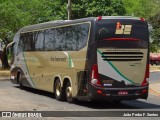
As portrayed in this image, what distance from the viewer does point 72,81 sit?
1809 centimetres

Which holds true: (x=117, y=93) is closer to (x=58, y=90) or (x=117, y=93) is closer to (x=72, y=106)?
(x=72, y=106)

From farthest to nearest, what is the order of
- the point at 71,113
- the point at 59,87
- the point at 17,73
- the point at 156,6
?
1. the point at 156,6
2. the point at 17,73
3. the point at 59,87
4. the point at 71,113

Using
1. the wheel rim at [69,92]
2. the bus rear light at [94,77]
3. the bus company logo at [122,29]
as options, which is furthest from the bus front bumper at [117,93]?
the bus company logo at [122,29]

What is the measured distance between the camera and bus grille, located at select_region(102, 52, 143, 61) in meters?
16.9

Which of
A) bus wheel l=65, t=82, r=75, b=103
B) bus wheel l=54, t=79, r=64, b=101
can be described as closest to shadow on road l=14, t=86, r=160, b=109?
bus wheel l=65, t=82, r=75, b=103

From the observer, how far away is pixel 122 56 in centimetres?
1703

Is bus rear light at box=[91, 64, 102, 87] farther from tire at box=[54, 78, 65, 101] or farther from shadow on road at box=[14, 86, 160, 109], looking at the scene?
tire at box=[54, 78, 65, 101]

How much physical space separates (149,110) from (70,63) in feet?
12.4

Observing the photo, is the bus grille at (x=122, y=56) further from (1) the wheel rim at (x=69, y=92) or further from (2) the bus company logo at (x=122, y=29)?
(1) the wheel rim at (x=69, y=92)

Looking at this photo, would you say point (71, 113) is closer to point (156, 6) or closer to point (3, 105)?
point (3, 105)

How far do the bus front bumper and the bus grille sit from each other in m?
1.09

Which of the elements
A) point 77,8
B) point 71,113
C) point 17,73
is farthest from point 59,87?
point 77,8

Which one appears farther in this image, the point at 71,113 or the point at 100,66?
the point at 100,66

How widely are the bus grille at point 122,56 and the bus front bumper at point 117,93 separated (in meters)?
1.09
